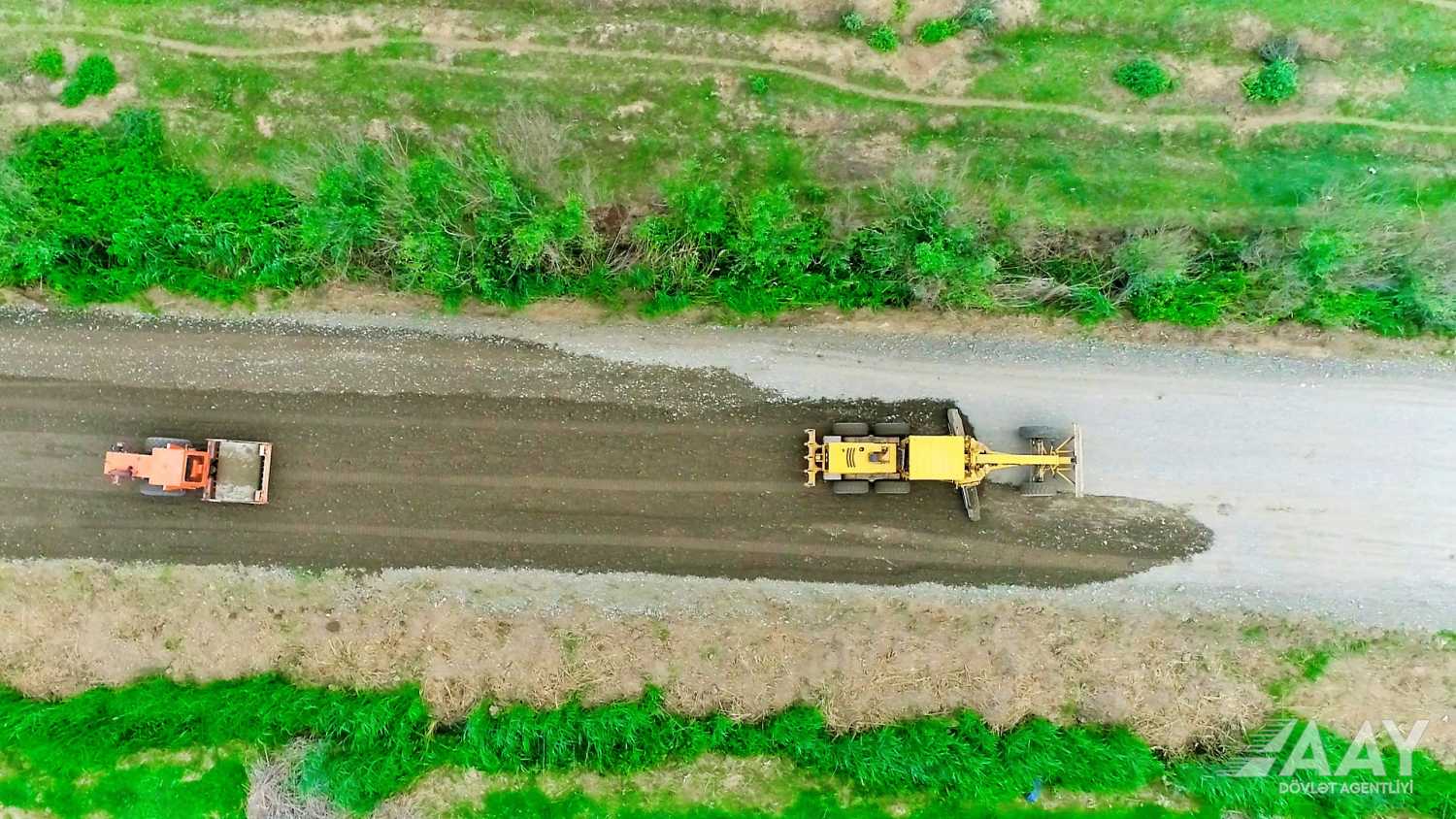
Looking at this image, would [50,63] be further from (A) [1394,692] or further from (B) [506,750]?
(A) [1394,692]

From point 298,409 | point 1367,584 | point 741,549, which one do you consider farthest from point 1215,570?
point 298,409

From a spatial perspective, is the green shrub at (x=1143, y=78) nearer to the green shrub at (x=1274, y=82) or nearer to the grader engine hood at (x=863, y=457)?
the green shrub at (x=1274, y=82)

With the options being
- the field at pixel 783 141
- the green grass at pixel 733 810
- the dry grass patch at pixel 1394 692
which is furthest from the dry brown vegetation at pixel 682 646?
the field at pixel 783 141

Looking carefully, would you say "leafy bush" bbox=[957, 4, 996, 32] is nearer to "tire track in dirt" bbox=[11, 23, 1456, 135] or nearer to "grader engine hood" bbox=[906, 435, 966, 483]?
"tire track in dirt" bbox=[11, 23, 1456, 135]

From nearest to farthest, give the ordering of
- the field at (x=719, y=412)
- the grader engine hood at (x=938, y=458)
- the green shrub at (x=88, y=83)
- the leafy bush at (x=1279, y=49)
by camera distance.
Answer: the grader engine hood at (x=938, y=458) → the field at (x=719, y=412) → the leafy bush at (x=1279, y=49) → the green shrub at (x=88, y=83)

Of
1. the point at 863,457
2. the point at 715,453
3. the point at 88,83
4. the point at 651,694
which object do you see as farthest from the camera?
the point at 88,83

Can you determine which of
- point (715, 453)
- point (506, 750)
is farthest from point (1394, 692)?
point (506, 750)
